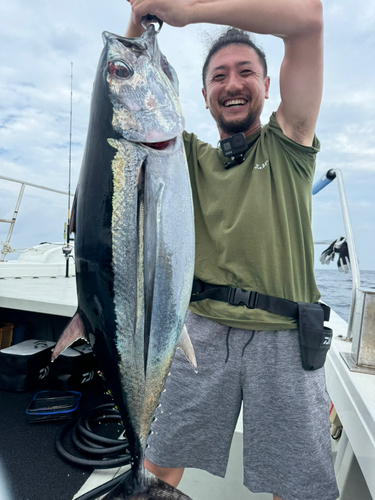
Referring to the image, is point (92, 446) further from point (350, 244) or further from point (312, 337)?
point (350, 244)

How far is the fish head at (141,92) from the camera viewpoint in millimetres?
1132

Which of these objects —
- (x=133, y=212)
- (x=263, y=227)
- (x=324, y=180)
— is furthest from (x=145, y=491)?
(x=324, y=180)

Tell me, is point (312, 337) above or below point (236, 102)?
below

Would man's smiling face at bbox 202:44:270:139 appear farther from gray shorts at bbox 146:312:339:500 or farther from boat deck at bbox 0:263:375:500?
boat deck at bbox 0:263:375:500

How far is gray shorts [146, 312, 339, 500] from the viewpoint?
4.97ft

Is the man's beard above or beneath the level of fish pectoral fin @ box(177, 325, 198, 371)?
above

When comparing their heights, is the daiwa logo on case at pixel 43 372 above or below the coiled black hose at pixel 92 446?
above

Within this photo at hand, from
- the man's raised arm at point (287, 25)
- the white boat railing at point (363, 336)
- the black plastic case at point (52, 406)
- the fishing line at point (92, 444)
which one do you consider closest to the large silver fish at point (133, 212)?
the man's raised arm at point (287, 25)

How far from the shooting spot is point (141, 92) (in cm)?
114

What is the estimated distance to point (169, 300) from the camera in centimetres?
115

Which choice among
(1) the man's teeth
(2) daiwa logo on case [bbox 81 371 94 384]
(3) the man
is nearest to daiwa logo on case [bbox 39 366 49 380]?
(2) daiwa logo on case [bbox 81 371 94 384]

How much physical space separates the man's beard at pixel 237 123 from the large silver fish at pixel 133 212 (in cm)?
62

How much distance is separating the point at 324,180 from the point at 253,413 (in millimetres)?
2040

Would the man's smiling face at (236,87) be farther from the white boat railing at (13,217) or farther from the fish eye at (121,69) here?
the white boat railing at (13,217)
